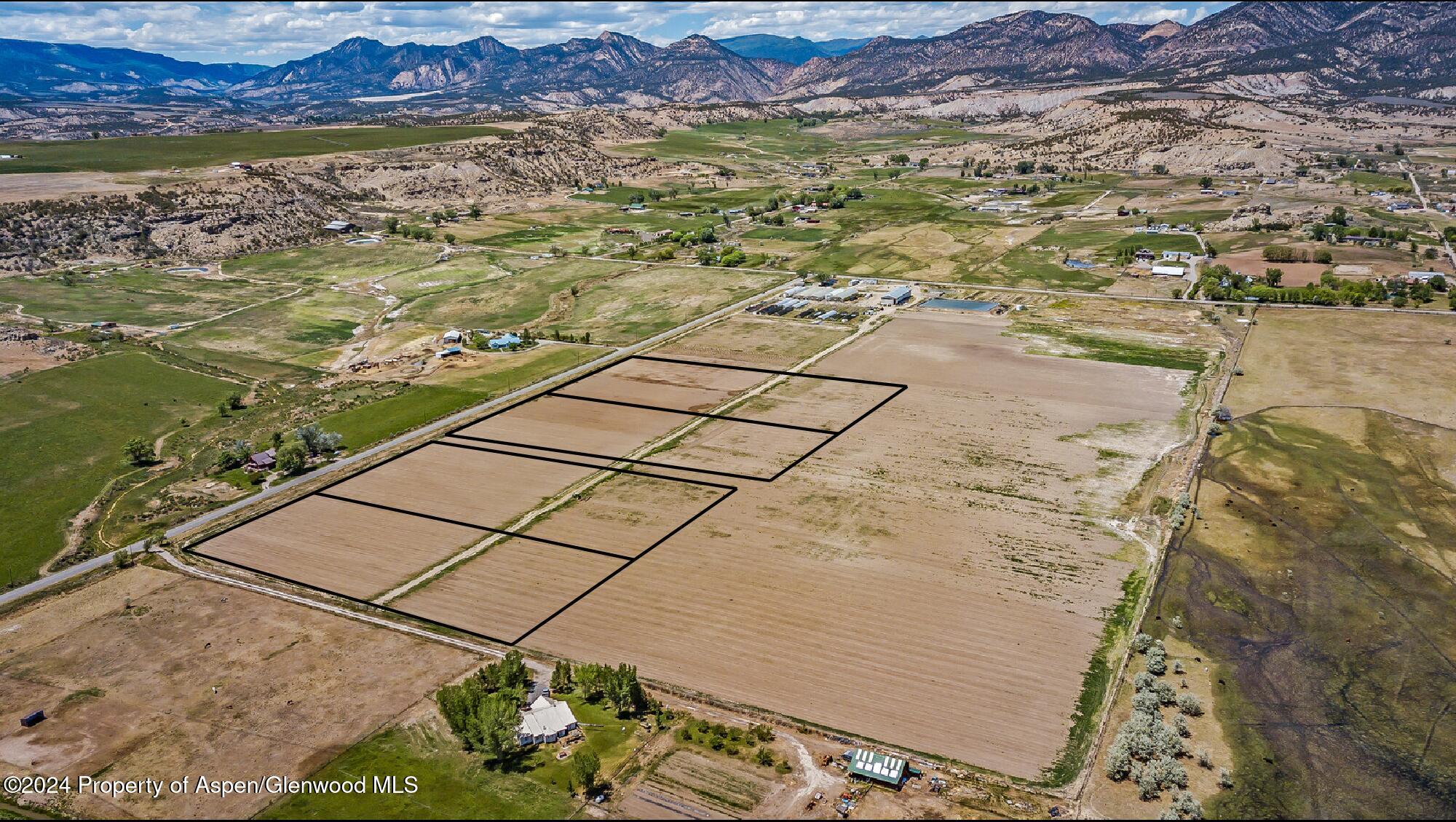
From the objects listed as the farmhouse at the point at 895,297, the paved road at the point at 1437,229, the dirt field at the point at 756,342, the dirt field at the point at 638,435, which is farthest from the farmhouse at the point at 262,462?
the paved road at the point at 1437,229

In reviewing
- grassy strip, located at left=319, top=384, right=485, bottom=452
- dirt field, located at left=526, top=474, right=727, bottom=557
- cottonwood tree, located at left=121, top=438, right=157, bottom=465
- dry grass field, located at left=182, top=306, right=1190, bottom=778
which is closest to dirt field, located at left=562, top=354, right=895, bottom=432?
dry grass field, located at left=182, top=306, right=1190, bottom=778

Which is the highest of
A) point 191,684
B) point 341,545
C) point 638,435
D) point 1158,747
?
point 638,435

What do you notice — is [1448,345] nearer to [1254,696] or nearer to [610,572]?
[1254,696]

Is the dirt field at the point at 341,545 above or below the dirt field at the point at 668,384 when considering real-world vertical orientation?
below

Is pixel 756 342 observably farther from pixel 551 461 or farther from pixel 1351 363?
pixel 1351 363

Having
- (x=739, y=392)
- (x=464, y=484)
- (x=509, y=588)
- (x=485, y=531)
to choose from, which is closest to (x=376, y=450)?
(x=464, y=484)

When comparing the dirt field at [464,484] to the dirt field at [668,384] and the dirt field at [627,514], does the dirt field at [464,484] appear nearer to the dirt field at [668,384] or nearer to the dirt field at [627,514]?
the dirt field at [627,514]
